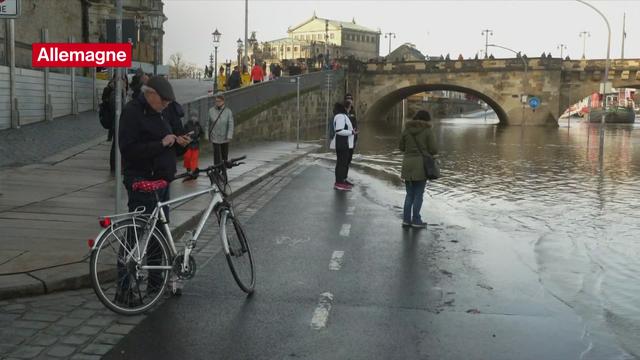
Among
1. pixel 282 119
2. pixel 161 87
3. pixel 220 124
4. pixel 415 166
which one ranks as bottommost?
pixel 415 166

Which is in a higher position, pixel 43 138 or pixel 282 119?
pixel 282 119

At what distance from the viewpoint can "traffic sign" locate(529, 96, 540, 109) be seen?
55969 mm

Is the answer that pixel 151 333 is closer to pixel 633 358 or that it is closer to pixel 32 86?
pixel 633 358

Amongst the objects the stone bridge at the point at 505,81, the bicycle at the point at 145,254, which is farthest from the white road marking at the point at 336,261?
the stone bridge at the point at 505,81

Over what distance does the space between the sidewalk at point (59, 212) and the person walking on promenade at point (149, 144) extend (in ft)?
3.07

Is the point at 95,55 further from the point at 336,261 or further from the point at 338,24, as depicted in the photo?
the point at 338,24

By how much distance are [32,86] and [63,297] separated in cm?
1848

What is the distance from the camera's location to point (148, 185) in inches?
211

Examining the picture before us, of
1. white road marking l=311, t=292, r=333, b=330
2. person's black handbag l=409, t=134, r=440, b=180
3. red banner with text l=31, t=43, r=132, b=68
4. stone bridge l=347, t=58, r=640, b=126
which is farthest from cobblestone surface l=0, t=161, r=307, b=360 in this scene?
stone bridge l=347, t=58, r=640, b=126

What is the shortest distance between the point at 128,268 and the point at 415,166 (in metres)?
5.09

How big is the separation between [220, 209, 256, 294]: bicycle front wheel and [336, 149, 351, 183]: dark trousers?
7414mm

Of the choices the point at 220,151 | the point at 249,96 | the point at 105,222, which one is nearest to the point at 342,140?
the point at 220,151

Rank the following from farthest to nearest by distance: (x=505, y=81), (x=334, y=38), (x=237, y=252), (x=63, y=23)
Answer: (x=334, y=38)
(x=505, y=81)
(x=63, y=23)
(x=237, y=252)

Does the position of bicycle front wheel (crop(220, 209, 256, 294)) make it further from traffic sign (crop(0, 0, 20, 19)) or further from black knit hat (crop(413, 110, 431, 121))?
black knit hat (crop(413, 110, 431, 121))
